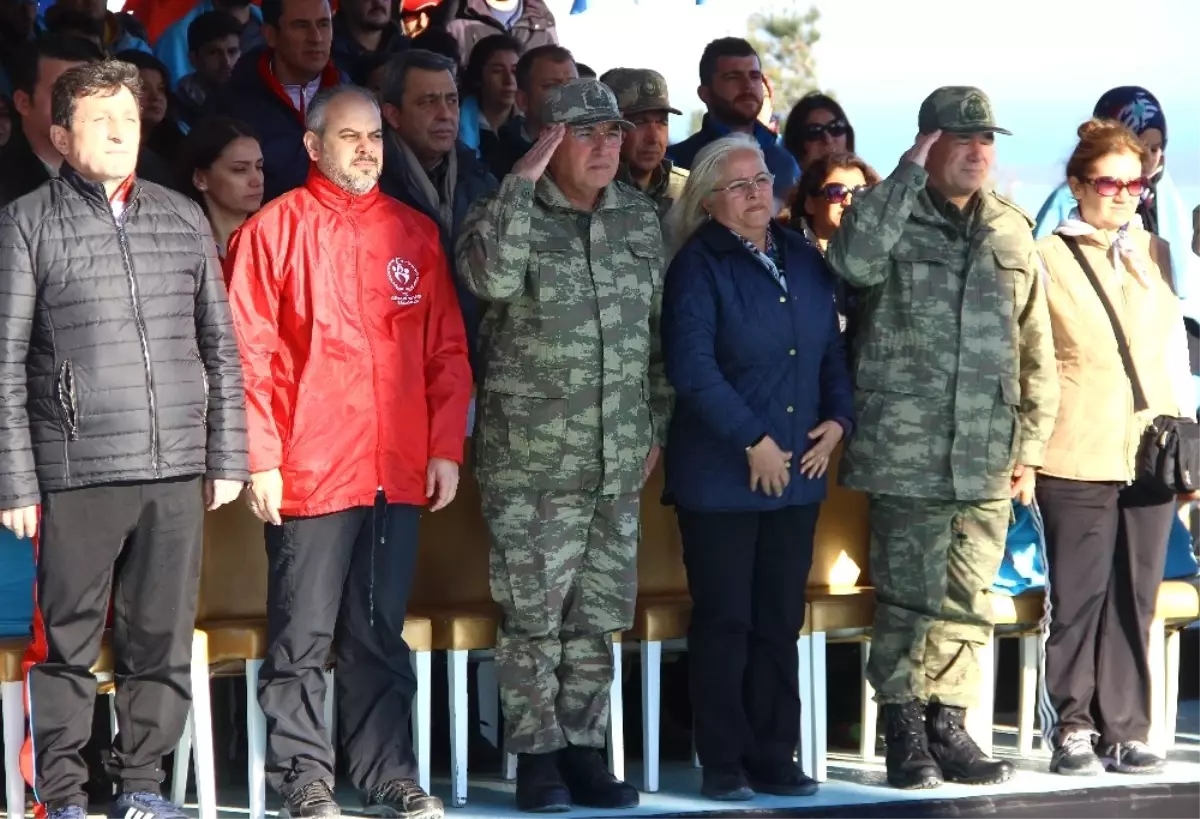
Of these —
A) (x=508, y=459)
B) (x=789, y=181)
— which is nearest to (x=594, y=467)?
(x=508, y=459)

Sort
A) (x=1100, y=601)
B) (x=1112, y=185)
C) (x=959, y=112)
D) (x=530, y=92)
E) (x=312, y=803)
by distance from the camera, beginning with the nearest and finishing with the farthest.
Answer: (x=312, y=803), (x=959, y=112), (x=1112, y=185), (x=1100, y=601), (x=530, y=92)

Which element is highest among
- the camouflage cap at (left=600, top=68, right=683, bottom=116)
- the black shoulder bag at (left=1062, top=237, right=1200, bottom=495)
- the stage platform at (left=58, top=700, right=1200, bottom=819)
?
the camouflage cap at (left=600, top=68, right=683, bottom=116)

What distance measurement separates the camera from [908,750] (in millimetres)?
5105

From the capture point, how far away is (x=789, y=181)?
21.4ft

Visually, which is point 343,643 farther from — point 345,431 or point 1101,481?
point 1101,481

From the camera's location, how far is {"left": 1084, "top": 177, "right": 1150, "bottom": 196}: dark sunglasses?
17.0 feet

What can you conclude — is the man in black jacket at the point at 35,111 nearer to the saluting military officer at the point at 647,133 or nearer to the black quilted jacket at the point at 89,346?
the black quilted jacket at the point at 89,346

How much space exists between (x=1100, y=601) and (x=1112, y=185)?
112cm

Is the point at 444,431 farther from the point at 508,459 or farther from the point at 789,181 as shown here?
the point at 789,181

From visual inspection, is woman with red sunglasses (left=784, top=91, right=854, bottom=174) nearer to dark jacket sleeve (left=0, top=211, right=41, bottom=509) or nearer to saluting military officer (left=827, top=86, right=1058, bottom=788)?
saluting military officer (left=827, top=86, right=1058, bottom=788)

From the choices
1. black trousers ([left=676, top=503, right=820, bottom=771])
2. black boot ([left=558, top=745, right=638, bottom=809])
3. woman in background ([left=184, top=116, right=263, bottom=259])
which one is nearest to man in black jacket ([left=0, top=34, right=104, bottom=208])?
woman in background ([left=184, top=116, right=263, bottom=259])

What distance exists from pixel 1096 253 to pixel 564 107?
1.56m

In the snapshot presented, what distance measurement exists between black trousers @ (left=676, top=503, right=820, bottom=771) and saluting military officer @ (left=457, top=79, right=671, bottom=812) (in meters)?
0.19

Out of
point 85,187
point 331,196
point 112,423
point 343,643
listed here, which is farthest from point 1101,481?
point 85,187
